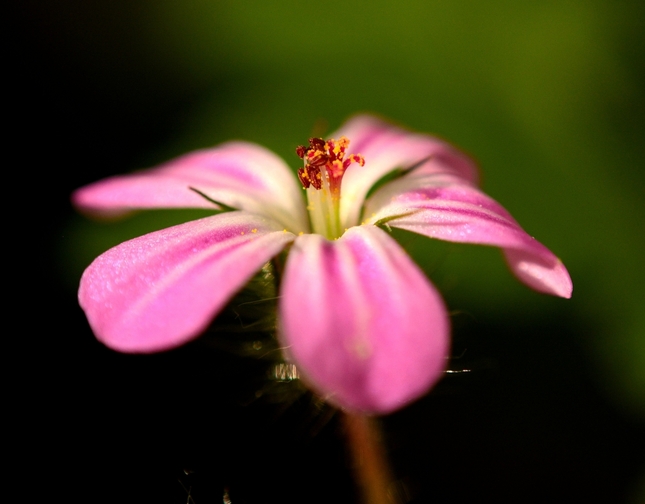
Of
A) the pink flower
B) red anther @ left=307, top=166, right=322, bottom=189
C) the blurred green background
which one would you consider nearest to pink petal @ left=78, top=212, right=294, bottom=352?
the pink flower

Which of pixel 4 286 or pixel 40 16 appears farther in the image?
pixel 40 16

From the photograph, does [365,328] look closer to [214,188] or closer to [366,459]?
[366,459]

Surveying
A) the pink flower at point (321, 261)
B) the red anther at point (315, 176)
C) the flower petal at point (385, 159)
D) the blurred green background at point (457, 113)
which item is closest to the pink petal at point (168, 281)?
the pink flower at point (321, 261)

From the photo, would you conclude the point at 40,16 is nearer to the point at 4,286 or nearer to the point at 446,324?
the point at 4,286

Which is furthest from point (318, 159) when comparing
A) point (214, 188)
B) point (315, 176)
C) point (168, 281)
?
point (168, 281)

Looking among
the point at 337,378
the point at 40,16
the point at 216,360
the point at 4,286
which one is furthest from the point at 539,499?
the point at 40,16

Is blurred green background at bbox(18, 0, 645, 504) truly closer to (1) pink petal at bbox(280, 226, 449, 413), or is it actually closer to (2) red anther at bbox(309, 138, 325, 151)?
(2) red anther at bbox(309, 138, 325, 151)

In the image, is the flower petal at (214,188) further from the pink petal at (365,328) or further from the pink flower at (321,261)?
Answer: the pink petal at (365,328)
